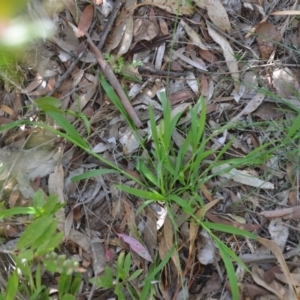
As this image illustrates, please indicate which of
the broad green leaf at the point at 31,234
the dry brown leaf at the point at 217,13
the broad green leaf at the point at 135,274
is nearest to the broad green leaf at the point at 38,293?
the broad green leaf at the point at 135,274

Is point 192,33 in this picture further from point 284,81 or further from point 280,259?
point 280,259

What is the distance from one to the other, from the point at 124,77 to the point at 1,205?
63 centimetres

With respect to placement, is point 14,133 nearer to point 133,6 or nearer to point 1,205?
point 1,205

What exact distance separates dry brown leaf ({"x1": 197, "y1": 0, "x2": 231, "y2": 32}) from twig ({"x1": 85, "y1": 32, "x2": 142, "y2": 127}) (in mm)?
426

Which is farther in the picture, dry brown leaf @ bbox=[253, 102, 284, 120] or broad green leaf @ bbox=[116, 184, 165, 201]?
dry brown leaf @ bbox=[253, 102, 284, 120]

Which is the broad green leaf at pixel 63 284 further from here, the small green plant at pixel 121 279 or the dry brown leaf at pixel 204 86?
the dry brown leaf at pixel 204 86

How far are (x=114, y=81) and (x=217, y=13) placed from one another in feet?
1.55

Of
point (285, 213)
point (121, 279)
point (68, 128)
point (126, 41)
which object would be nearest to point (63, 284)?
point (121, 279)

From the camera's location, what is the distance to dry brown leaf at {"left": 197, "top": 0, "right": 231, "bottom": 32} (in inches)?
66.2

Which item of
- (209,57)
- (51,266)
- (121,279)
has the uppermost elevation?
(51,266)

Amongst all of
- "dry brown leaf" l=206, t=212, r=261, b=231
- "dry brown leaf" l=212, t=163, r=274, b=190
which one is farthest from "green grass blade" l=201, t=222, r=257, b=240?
"dry brown leaf" l=212, t=163, r=274, b=190

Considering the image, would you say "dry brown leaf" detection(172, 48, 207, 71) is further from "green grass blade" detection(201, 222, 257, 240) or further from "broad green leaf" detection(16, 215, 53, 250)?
"broad green leaf" detection(16, 215, 53, 250)

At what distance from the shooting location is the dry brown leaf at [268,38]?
1676 millimetres

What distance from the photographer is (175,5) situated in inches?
66.7
